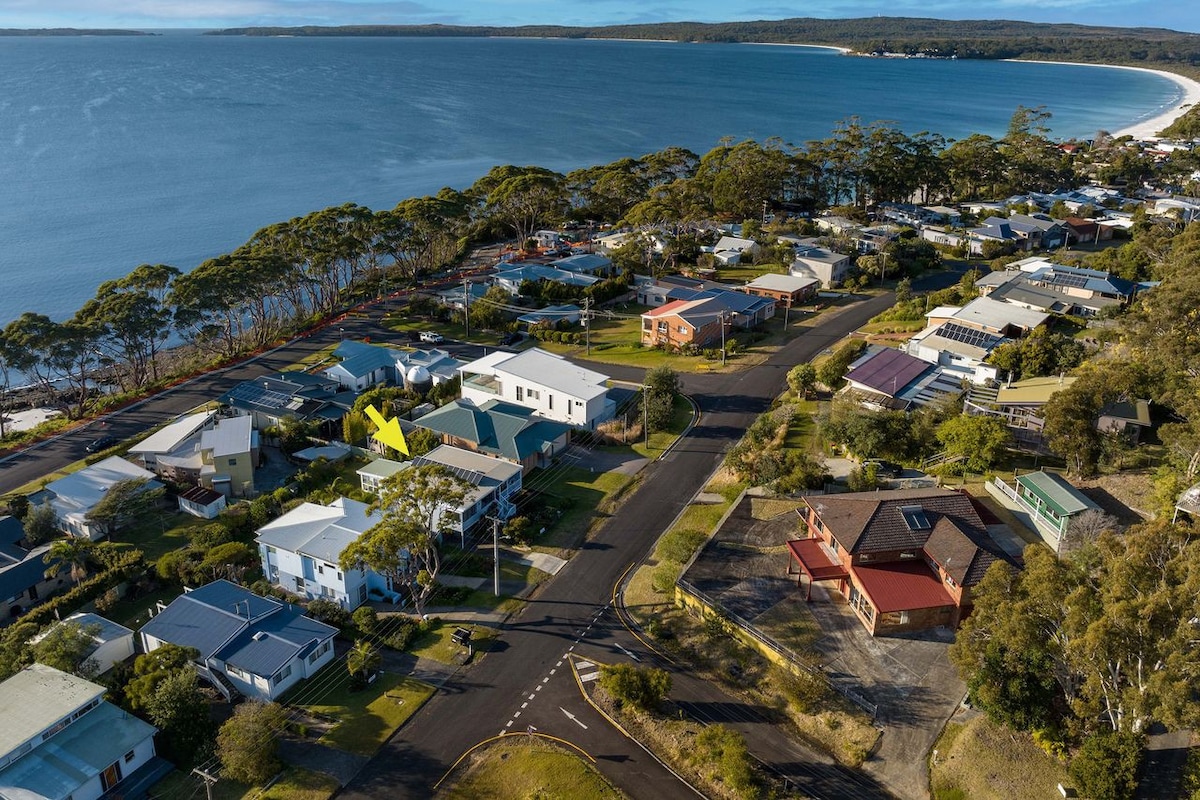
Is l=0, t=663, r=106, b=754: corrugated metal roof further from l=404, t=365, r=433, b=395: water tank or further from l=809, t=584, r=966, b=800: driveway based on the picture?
l=404, t=365, r=433, b=395: water tank

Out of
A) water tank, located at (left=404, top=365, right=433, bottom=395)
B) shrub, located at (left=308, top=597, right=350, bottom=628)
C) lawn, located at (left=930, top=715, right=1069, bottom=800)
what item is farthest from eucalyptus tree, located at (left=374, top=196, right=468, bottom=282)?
lawn, located at (left=930, top=715, right=1069, bottom=800)

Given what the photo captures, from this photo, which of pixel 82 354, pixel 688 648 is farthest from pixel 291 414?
pixel 688 648

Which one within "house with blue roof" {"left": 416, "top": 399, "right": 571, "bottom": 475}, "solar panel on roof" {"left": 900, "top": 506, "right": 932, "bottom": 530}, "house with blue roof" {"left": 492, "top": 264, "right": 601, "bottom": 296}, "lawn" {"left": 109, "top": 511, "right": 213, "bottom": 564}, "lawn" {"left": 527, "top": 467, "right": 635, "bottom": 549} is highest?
"solar panel on roof" {"left": 900, "top": 506, "right": 932, "bottom": 530}

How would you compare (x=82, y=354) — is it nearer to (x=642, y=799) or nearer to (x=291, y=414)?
(x=291, y=414)

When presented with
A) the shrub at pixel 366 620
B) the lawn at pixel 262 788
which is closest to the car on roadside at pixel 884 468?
the shrub at pixel 366 620

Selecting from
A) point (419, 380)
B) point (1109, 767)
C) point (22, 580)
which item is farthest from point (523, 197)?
point (1109, 767)

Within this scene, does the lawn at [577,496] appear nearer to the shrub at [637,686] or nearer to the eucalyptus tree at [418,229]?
the shrub at [637,686]
